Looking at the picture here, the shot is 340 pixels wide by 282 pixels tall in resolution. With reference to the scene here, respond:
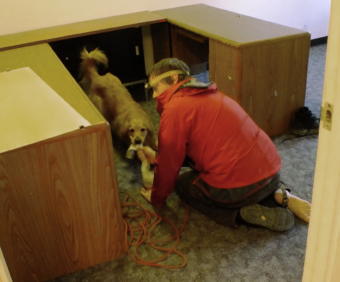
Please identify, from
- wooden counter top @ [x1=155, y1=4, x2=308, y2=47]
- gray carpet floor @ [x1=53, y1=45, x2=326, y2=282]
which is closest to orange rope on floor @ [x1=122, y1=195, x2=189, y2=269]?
gray carpet floor @ [x1=53, y1=45, x2=326, y2=282]

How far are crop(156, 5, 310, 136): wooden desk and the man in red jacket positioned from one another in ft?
1.92

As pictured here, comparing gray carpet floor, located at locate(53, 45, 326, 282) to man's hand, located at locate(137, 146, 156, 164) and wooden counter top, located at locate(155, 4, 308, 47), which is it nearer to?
man's hand, located at locate(137, 146, 156, 164)

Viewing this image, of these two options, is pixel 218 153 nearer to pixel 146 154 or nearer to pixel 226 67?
pixel 146 154

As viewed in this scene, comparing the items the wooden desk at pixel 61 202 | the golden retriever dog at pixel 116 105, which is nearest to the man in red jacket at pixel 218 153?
the wooden desk at pixel 61 202

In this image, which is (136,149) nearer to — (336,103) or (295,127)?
(295,127)

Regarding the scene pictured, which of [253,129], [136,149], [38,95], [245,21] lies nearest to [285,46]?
[245,21]

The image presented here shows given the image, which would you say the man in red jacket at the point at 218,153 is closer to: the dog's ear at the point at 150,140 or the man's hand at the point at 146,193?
the man's hand at the point at 146,193

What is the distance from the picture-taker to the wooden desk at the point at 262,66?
7.37ft

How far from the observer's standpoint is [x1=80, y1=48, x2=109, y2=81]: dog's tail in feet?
9.66

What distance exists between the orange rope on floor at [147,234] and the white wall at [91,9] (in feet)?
6.06

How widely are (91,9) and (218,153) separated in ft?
6.91

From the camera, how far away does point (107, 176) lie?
1489 millimetres

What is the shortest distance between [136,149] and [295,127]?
1046mm

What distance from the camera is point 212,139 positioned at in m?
Result: 1.68
